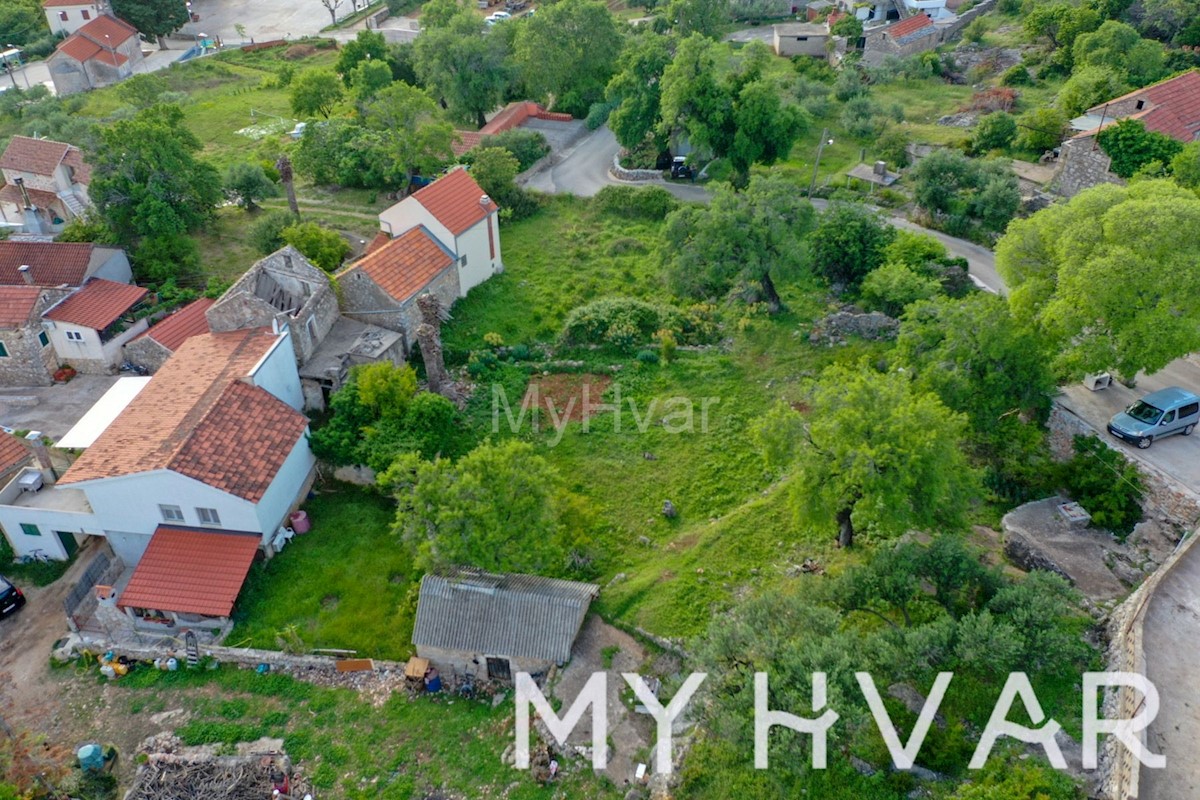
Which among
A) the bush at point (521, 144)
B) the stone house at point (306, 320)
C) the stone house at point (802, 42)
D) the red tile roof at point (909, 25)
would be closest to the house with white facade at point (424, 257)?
the stone house at point (306, 320)

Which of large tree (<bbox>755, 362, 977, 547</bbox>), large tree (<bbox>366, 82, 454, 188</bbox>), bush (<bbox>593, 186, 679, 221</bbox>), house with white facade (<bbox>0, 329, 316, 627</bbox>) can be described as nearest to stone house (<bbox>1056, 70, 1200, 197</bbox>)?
bush (<bbox>593, 186, 679, 221</bbox>)

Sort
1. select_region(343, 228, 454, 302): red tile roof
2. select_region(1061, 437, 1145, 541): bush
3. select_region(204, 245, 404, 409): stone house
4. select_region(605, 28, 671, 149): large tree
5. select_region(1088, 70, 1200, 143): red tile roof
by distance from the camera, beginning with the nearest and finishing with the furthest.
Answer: select_region(1061, 437, 1145, 541): bush → select_region(204, 245, 404, 409): stone house → select_region(343, 228, 454, 302): red tile roof → select_region(1088, 70, 1200, 143): red tile roof → select_region(605, 28, 671, 149): large tree

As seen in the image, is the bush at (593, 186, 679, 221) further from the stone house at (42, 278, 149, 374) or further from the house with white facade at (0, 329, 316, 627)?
the stone house at (42, 278, 149, 374)

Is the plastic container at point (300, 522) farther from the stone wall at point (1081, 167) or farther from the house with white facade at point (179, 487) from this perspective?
the stone wall at point (1081, 167)

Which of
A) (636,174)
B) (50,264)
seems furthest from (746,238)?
(50,264)

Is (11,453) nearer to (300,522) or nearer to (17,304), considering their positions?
(17,304)

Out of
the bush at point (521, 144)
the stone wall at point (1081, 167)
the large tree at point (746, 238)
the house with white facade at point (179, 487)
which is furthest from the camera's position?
the bush at point (521, 144)
